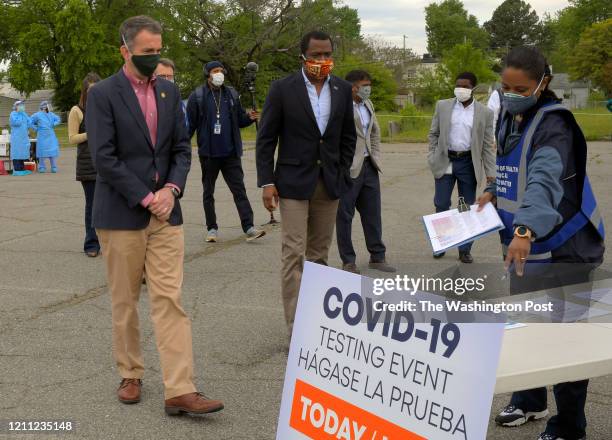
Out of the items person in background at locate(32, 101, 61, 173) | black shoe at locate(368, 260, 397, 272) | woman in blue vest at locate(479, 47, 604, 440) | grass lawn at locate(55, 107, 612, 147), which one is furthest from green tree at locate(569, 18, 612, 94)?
woman in blue vest at locate(479, 47, 604, 440)

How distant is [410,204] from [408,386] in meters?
10.0

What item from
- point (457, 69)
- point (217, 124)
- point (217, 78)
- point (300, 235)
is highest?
point (457, 69)

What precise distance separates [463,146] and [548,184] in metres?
4.97

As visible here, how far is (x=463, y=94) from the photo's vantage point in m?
8.41

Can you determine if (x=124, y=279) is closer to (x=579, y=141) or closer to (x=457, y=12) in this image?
(x=579, y=141)

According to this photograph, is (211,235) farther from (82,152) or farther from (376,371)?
(376,371)

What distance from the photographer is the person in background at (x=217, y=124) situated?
9.01 m

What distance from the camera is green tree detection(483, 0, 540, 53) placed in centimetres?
13075

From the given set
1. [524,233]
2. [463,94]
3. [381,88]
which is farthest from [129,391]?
[381,88]

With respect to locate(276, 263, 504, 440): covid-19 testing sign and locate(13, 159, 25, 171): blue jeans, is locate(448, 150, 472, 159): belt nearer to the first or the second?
locate(276, 263, 504, 440): covid-19 testing sign

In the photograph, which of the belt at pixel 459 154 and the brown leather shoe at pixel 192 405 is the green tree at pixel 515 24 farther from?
the brown leather shoe at pixel 192 405

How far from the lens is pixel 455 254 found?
873 cm

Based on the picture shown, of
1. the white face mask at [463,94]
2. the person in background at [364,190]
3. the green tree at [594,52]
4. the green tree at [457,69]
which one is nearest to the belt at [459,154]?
the white face mask at [463,94]

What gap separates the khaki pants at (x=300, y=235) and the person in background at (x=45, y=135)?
49.5ft
